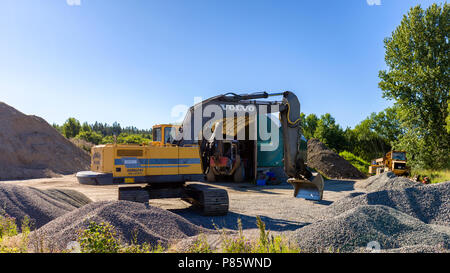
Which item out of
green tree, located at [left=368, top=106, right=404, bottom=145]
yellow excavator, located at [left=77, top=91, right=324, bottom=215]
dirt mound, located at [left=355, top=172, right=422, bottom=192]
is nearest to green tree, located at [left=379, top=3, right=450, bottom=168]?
dirt mound, located at [left=355, top=172, right=422, bottom=192]

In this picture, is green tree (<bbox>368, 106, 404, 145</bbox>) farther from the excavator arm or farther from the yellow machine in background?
the excavator arm

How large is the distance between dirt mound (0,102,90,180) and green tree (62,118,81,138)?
24.8 m

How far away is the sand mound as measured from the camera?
7344 mm

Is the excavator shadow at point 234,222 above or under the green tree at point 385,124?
under

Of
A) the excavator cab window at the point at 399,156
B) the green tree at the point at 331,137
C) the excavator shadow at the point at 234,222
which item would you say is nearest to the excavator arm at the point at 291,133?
the excavator shadow at the point at 234,222

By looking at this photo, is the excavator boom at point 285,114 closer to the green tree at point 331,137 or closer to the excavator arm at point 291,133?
the excavator arm at point 291,133

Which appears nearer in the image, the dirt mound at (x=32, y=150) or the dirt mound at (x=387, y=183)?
the dirt mound at (x=387, y=183)

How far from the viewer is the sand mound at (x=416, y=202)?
7.34m

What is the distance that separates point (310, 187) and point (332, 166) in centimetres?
1472

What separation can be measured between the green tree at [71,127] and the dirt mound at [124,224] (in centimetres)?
5093
